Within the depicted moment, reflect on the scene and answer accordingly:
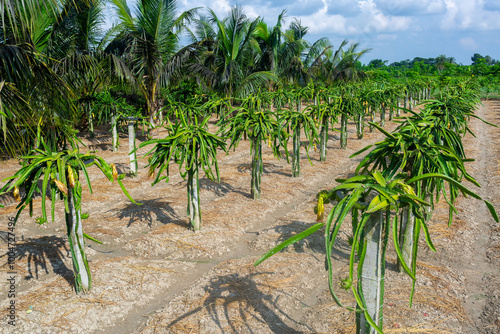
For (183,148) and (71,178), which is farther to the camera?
(183,148)

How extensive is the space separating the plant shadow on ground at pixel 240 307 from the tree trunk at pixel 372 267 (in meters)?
1.20

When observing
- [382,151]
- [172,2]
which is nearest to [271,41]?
[172,2]

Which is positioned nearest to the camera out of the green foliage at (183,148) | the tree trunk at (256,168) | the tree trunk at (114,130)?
the green foliage at (183,148)

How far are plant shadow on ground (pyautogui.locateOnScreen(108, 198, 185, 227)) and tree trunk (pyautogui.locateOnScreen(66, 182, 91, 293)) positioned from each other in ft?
6.27

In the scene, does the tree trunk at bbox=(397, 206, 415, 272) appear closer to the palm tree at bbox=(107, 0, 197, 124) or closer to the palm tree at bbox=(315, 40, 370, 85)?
the palm tree at bbox=(107, 0, 197, 124)

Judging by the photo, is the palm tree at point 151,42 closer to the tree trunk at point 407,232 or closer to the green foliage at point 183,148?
the green foliage at point 183,148

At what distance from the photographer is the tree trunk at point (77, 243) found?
3.51 meters

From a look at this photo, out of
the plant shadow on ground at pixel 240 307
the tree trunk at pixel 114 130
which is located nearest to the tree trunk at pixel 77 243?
the plant shadow on ground at pixel 240 307

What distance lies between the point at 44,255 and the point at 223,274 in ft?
7.37

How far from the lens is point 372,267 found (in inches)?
86.8

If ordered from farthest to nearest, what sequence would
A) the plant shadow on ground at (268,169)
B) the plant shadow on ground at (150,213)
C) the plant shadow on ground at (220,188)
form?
the plant shadow on ground at (268,169) < the plant shadow on ground at (220,188) < the plant shadow on ground at (150,213)

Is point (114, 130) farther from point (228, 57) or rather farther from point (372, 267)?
point (372, 267)

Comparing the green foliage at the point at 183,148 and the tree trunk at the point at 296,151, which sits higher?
the green foliage at the point at 183,148

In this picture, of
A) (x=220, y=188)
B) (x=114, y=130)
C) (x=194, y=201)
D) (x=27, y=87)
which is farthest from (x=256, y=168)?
(x=114, y=130)
